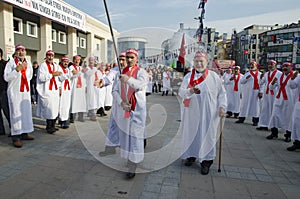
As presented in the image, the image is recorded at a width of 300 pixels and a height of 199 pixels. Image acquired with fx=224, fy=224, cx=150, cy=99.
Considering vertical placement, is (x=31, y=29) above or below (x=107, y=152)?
above

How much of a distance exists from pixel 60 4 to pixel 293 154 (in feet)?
61.4

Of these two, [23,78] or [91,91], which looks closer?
[23,78]

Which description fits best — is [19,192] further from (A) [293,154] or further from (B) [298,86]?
(B) [298,86]

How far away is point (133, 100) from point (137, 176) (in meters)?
1.22

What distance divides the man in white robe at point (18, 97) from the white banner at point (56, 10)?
10.9 meters

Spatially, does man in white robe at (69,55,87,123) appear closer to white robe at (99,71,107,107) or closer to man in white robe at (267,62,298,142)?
white robe at (99,71,107,107)

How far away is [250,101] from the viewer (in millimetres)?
7773

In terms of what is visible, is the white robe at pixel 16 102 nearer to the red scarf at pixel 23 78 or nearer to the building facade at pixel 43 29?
the red scarf at pixel 23 78

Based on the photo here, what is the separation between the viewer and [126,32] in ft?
13.6

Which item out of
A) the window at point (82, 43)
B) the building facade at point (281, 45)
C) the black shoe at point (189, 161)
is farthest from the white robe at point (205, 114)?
the building facade at point (281, 45)

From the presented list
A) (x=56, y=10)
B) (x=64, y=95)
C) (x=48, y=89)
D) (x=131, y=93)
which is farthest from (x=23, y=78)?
(x=56, y=10)

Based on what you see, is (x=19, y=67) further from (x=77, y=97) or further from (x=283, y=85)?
(x=283, y=85)

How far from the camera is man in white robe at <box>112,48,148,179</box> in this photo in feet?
11.5

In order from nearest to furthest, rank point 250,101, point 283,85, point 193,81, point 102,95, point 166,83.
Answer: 1. point 193,81
2. point 283,85
3. point 250,101
4. point 102,95
5. point 166,83
